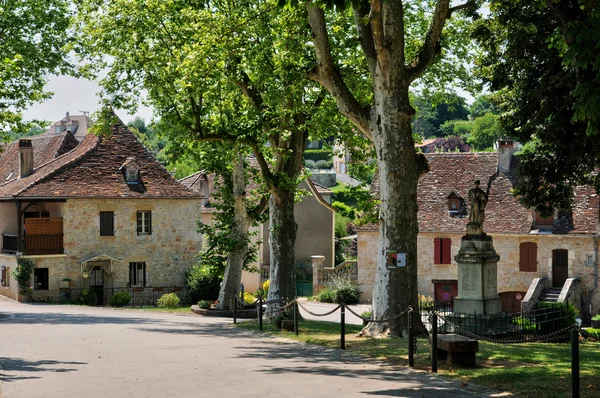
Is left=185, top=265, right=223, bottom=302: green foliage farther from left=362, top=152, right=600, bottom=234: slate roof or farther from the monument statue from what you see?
the monument statue

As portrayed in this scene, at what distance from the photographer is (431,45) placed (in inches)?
771

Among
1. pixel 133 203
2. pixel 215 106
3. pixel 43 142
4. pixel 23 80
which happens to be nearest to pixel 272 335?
pixel 215 106

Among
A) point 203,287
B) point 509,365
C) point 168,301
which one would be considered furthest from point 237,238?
point 509,365

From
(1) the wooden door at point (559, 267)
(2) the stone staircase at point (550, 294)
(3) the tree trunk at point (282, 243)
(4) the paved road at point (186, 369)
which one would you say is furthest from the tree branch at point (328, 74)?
(1) the wooden door at point (559, 267)

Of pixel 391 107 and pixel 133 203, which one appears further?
pixel 133 203

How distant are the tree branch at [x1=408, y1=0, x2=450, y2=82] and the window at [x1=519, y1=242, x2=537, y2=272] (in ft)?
87.1

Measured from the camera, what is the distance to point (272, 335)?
2133cm

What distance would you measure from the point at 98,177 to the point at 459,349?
32.1m

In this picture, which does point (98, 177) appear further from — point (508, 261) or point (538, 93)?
point (538, 93)

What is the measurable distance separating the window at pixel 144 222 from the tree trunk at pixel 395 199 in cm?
2708

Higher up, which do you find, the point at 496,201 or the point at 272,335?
the point at 496,201

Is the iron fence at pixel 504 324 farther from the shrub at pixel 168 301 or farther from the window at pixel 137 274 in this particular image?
the window at pixel 137 274

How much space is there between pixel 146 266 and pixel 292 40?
2386 cm

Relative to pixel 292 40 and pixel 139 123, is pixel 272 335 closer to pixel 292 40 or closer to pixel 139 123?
pixel 292 40
